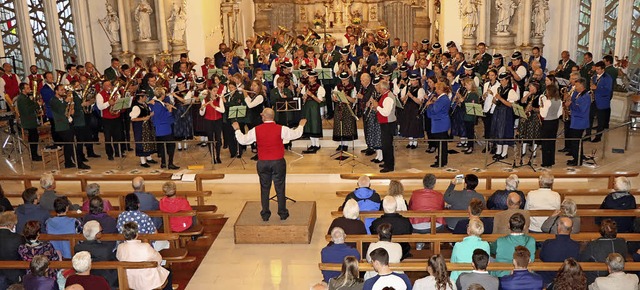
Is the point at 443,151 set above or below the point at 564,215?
below

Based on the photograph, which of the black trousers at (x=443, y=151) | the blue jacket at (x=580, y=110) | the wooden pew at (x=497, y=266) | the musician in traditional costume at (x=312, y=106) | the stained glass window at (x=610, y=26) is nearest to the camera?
the wooden pew at (x=497, y=266)

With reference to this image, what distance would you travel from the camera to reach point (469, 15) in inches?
757

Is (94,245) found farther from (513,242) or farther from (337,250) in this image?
(513,242)

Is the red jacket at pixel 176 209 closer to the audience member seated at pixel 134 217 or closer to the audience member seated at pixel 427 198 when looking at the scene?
the audience member seated at pixel 134 217

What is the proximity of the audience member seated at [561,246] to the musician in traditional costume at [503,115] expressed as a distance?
5.94m

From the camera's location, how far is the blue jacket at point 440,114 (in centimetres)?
1293

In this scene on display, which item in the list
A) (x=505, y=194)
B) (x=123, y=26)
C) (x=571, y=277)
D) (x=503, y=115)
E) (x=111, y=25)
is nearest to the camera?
(x=571, y=277)

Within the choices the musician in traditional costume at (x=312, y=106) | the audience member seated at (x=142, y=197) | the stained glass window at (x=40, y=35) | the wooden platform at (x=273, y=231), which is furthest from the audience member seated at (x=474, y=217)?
the stained glass window at (x=40, y=35)

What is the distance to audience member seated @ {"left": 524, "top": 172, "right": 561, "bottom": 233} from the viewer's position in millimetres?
8609

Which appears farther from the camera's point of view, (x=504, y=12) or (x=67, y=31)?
(x=67, y=31)

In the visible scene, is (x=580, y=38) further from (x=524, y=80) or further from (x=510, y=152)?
(x=510, y=152)

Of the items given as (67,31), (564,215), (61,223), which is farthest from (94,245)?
(67,31)

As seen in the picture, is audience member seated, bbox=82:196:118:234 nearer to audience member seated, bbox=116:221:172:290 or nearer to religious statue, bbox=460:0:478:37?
audience member seated, bbox=116:221:172:290

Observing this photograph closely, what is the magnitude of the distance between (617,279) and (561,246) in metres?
0.84
